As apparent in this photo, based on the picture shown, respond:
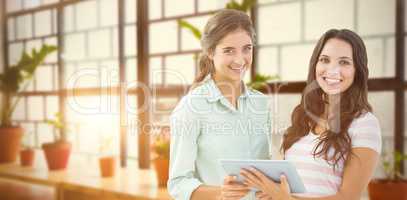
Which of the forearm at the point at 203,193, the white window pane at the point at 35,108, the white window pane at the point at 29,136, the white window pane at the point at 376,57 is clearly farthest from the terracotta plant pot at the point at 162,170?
the white window pane at the point at 29,136

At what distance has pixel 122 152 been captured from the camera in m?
3.80

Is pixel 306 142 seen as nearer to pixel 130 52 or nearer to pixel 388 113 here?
pixel 388 113

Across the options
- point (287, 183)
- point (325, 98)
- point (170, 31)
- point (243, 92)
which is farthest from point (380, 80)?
point (170, 31)

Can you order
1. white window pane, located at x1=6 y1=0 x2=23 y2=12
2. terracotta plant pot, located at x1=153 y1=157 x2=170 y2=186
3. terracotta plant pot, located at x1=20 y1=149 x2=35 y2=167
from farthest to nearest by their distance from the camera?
white window pane, located at x1=6 y1=0 x2=23 y2=12 → terracotta plant pot, located at x1=20 y1=149 x2=35 y2=167 → terracotta plant pot, located at x1=153 y1=157 x2=170 y2=186

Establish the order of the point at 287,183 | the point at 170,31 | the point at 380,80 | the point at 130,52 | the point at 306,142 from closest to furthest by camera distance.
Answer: the point at 287,183
the point at 306,142
the point at 380,80
the point at 170,31
the point at 130,52

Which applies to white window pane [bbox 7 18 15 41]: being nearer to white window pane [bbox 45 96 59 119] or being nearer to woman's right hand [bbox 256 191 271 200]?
white window pane [bbox 45 96 59 119]

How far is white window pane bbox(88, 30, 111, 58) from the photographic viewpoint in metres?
4.04

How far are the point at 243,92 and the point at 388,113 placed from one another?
1366mm

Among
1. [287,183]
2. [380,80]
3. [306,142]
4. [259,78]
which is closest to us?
[287,183]

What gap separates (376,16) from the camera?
2.56 metres

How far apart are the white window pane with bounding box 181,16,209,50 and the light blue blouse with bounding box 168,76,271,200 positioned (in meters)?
1.91

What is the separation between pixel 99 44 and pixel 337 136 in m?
3.08

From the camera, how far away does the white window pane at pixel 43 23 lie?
4.46 meters

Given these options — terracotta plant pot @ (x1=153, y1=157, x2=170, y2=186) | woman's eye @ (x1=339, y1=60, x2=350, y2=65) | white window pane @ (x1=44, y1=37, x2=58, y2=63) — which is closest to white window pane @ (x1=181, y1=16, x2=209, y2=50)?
terracotta plant pot @ (x1=153, y1=157, x2=170, y2=186)
